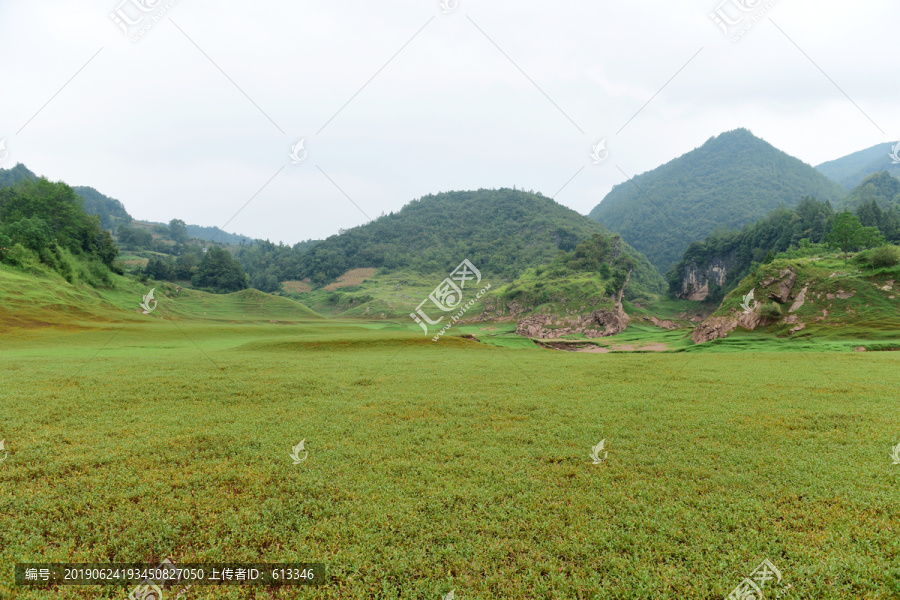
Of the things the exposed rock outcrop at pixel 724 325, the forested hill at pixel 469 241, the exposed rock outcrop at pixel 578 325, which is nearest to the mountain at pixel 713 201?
the forested hill at pixel 469 241

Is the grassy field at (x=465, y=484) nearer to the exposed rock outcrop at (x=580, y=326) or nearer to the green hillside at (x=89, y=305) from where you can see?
the green hillside at (x=89, y=305)

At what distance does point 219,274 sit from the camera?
102875 millimetres

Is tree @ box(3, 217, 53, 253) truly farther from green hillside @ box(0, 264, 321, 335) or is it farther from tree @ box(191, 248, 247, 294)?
tree @ box(191, 248, 247, 294)

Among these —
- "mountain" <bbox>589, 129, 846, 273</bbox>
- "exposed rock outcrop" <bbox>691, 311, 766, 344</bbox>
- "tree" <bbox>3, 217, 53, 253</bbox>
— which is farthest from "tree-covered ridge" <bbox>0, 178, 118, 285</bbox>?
"mountain" <bbox>589, 129, 846, 273</bbox>

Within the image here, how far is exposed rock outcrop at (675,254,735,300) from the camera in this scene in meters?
95.2

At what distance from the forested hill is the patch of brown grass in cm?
458

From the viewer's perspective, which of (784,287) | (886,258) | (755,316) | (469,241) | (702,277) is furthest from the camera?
(469,241)

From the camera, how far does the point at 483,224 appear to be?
605ft

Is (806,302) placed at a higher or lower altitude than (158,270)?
lower

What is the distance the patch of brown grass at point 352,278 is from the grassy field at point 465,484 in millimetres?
132216

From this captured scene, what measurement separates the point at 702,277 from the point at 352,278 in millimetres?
117327

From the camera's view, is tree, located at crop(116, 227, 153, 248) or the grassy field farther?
tree, located at crop(116, 227, 153, 248)

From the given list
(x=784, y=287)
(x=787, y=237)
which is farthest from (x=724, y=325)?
(x=787, y=237)

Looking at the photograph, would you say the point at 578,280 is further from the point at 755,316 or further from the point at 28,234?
the point at 28,234
